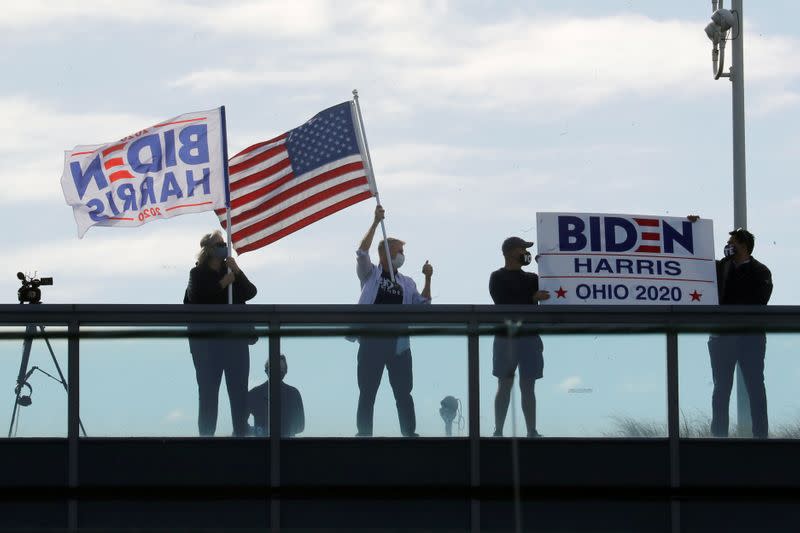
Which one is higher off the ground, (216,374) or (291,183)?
(291,183)

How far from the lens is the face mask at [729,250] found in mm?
14812

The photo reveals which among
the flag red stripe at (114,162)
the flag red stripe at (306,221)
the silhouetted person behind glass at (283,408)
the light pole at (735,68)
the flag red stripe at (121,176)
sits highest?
the light pole at (735,68)

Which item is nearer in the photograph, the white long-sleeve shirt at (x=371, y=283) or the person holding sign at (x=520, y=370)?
the person holding sign at (x=520, y=370)

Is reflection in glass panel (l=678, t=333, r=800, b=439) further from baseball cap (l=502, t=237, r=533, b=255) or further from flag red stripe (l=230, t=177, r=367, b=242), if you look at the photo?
flag red stripe (l=230, t=177, r=367, b=242)

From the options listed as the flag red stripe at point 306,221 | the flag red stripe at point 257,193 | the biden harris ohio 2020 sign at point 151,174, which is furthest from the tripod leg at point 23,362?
the flag red stripe at point 257,193

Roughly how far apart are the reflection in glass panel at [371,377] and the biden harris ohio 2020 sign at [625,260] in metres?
1.06

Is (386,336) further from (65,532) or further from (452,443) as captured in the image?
(65,532)

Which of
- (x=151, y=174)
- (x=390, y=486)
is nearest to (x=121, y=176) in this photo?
(x=151, y=174)

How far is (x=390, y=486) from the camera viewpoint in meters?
14.2

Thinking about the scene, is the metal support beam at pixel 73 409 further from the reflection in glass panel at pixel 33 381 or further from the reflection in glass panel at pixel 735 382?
the reflection in glass panel at pixel 735 382

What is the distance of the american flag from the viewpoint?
1648 cm

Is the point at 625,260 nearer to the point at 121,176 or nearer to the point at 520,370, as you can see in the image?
the point at 520,370

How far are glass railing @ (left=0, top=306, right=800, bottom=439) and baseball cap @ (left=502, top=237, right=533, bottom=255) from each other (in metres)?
0.59

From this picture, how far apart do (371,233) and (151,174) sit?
2.37 meters
